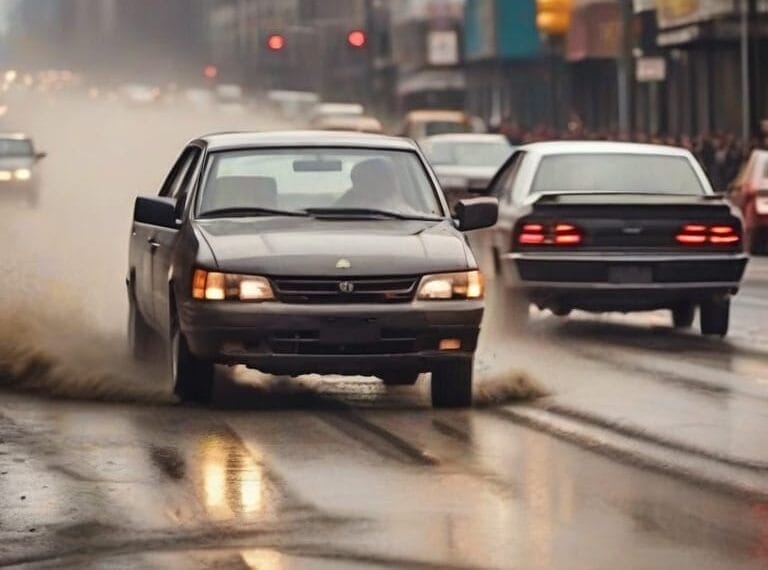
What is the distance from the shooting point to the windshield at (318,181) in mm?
13719

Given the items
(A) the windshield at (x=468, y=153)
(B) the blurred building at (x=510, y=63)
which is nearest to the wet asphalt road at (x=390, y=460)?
(A) the windshield at (x=468, y=153)

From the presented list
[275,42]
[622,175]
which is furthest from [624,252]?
[275,42]

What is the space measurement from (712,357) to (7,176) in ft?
124

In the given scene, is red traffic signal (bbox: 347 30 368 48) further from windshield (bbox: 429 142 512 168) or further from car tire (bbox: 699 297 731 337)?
car tire (bbox: 699 297 731 337)

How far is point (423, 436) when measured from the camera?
1182 centimetres

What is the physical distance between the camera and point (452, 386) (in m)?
13.1

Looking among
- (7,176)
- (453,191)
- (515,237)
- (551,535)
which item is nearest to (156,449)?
(551,535)

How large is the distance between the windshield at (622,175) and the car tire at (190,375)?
6252 mm

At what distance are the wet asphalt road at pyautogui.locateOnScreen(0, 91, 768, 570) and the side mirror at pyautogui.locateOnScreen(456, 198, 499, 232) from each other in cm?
85

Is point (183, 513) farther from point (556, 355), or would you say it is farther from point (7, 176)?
point (7, 176)

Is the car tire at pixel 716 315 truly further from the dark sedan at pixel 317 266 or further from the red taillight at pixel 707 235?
the dark sedan at pixel 317 266

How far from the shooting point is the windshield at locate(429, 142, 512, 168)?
123 ft

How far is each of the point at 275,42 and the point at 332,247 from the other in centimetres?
4790

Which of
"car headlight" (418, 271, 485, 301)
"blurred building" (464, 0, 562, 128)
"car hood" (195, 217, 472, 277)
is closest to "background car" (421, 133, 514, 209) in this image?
"car hood" (195, 217, 472, 277)
